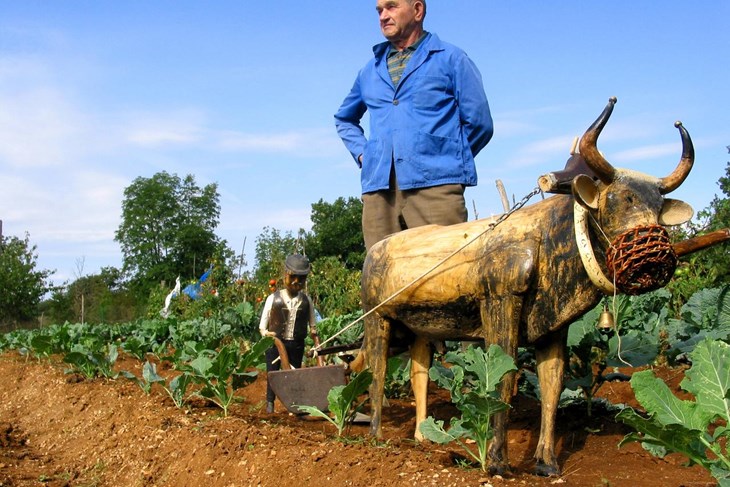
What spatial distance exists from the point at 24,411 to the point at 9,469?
2.97m

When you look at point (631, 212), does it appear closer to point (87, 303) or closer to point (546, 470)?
point (546, 470)

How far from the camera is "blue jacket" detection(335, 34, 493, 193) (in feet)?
16.0

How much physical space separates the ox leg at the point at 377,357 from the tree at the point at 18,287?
34825mm

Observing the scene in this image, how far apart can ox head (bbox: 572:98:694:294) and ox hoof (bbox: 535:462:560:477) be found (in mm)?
915

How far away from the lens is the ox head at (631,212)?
3.30m

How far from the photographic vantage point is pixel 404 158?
4.93 meters

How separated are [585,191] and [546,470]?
4.24 feet

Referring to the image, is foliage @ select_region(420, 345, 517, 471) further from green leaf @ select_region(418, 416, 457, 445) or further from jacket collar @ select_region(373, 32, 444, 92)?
jacket collar @ select_region(373, 32, 444, 92)

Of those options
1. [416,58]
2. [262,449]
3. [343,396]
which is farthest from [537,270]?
[416,58]

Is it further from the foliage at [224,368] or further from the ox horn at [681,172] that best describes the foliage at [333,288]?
the ox horn at [681,172]

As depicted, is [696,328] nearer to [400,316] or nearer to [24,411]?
[400,316]

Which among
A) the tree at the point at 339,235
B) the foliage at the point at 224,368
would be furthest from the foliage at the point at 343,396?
the tree at the point at 339,235

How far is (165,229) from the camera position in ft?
180

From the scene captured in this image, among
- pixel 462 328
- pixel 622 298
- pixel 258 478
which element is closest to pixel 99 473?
pixel 258 478
